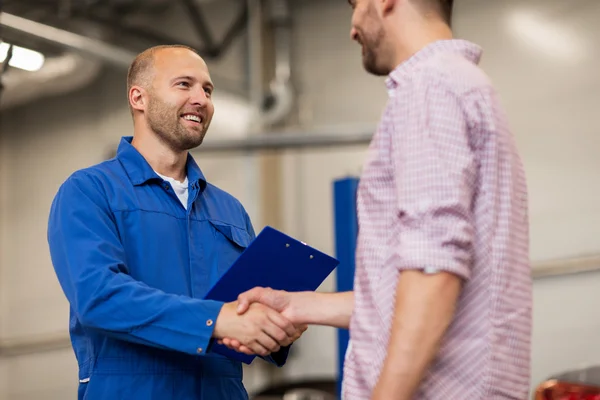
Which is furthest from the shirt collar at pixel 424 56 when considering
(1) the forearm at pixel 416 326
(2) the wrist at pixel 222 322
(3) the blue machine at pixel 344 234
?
(3) the blue machine at pixel 344 234

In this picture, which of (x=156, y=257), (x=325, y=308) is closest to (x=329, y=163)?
(x=156, y=257)

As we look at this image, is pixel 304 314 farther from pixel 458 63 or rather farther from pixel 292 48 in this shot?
pixel 292 48

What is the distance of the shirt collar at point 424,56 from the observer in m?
1.65

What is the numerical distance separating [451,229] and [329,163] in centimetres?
643

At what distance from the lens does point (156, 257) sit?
2414 mm

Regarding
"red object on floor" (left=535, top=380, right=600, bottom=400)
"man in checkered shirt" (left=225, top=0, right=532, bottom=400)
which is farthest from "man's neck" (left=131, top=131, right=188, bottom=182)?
"red object on floor" (left=535, top=380, right=600, bottom=400)

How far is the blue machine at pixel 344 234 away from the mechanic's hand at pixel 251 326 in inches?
88.4

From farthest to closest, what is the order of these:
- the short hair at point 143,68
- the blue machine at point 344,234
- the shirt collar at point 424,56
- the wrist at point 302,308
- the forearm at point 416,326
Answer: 1. the blue machine at point 344,234
2. the short hair at point 143,68
3. the wrist at point 302,308
4. the shirt collar at point 424,56
5. the forearm at point 416,326

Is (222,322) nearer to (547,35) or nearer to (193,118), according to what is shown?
(193,118)

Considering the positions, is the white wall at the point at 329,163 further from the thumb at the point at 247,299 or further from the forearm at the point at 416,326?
the forearm at the point at 416,326

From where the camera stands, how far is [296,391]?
664 cm

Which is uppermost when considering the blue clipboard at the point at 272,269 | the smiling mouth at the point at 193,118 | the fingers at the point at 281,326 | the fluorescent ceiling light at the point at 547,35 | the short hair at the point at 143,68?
the fluorescent ceiling light at the point at 547,35

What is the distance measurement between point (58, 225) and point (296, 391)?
4624 millimetres

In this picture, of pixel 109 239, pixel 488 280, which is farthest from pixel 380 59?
pixel 109 239
